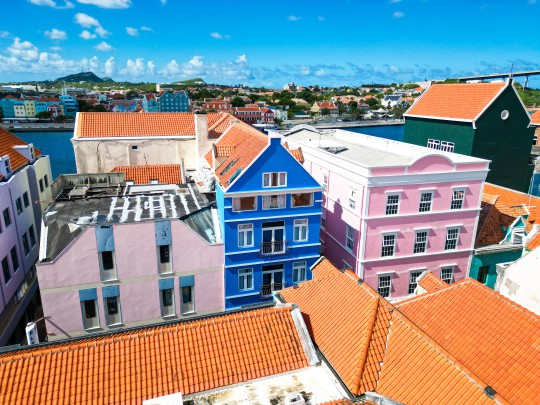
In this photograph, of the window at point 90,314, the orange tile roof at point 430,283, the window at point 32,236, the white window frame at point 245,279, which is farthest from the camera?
the window at point 32,236

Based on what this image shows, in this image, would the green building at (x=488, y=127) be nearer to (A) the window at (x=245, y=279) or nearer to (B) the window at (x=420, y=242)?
(B) the window at (x=420, y=242)

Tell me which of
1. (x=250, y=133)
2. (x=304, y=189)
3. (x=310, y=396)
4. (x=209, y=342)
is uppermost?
(x=250, y=133)

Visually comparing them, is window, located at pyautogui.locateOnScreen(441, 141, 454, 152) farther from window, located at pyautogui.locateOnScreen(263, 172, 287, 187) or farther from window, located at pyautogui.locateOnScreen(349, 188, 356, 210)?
window, located at pyautogui.locateOnScreen(263, 172, 287, 187)

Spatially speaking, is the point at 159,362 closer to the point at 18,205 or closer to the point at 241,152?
the point at 241,152

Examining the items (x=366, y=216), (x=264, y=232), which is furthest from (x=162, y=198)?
(x=366, y=216)

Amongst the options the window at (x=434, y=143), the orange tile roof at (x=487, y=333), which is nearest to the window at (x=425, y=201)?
the orange tile roof at (x=487, y=333)

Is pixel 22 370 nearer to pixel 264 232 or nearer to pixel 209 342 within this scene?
pixel 209 342

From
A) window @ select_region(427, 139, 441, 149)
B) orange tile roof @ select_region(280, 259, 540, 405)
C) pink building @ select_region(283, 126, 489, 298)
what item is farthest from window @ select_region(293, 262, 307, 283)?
window @ select_region(427, 139, 441, 149)
